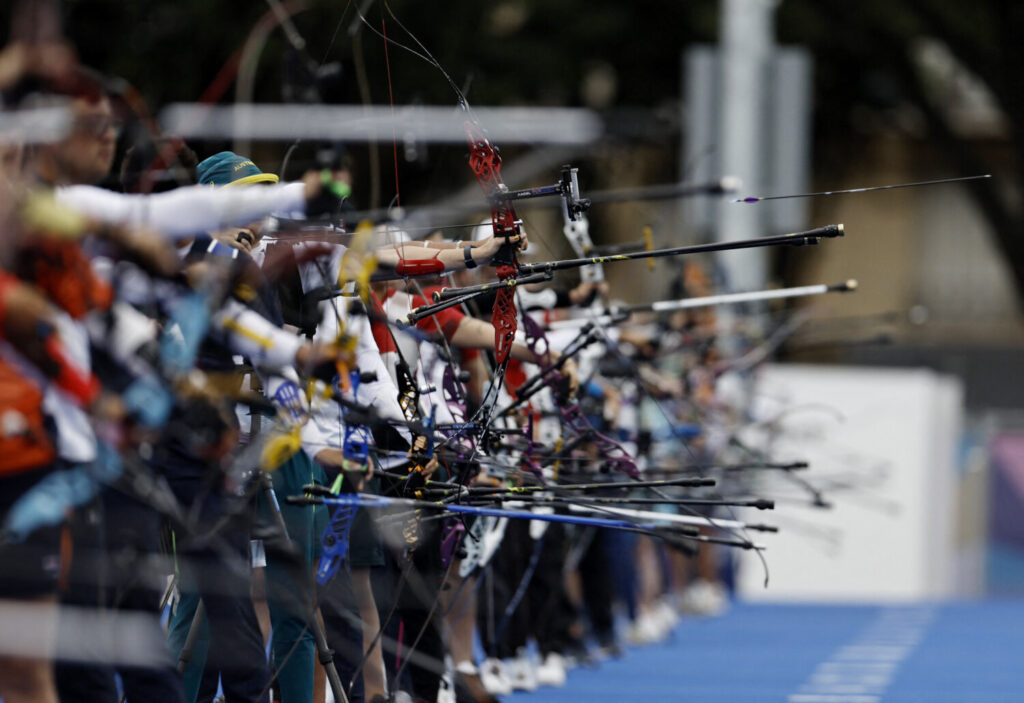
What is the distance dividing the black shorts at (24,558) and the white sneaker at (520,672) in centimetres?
459

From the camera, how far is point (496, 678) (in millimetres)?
8477

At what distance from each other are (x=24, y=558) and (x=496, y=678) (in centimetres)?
439

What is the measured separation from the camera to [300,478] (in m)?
5.91

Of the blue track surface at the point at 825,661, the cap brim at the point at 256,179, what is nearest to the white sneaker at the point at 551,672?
the blue track surface at the point at 825,661

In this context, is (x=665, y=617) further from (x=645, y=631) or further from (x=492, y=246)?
(x=492, y=246)

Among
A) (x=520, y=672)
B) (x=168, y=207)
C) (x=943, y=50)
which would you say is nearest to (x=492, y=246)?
(x=168, y=207)

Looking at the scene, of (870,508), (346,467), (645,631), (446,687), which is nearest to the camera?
(346,467)

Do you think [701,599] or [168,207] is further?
[701,599]

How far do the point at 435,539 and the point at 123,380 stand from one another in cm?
216

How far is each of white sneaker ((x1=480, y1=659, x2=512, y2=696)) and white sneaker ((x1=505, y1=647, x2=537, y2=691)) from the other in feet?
0.30

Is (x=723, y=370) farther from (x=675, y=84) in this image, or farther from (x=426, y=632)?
(x=675, y=84)

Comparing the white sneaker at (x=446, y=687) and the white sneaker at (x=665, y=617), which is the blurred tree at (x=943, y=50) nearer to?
the white sneaker at (x=665, y=617)

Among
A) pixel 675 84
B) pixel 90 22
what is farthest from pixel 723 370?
pixel 675 84

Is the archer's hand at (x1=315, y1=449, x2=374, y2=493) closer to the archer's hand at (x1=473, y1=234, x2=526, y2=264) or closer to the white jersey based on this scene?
the archer's hand at (x1=473, y1=234, x2=526, y2=264)
